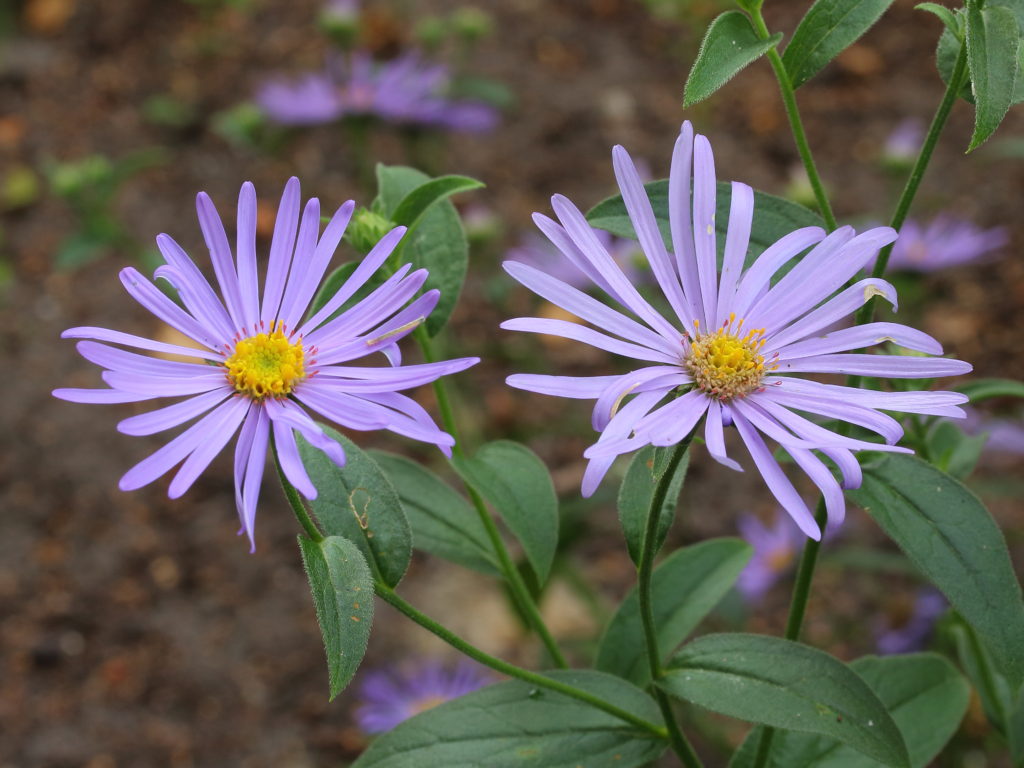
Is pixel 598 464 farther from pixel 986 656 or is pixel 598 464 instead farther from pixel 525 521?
pixel 986 656

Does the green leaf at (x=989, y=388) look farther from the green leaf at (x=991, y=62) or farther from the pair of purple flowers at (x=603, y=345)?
the green leaf at (x=991, y=62)

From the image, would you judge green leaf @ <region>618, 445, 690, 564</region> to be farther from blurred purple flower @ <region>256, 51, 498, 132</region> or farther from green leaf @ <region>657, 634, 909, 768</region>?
blurred purple flower @ <region>256, 51, 498, 132</region>

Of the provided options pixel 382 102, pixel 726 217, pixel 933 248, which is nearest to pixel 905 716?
pixel 726 217

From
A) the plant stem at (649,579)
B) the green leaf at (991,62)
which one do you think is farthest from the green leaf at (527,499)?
the green leaf at (991,62)

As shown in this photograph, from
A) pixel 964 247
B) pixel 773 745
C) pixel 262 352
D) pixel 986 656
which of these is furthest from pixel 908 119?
pixel 262 352

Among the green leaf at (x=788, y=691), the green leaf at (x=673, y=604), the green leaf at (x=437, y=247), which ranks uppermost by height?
the green leaf at (x=437, y=247)

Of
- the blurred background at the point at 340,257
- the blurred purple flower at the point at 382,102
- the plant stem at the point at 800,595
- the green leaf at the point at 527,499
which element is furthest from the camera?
the blurred purple flower at the point at 382,102

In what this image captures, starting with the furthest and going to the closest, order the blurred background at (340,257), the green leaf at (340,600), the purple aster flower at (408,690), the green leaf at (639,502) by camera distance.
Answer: the blurred background at (340,257)
the purple aster flower at (408,690)
the green leaf at (639,502)
the green leaf at (340,600)

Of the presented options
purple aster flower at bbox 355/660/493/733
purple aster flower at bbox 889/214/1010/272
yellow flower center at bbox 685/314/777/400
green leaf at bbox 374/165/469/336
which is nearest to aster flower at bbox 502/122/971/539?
yellow flower center at bbox 685/314/777/400
